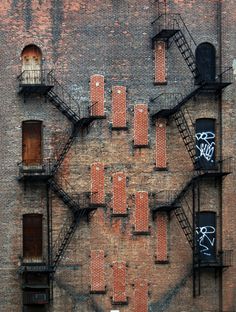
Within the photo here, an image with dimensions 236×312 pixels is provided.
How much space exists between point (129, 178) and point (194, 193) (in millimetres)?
3127

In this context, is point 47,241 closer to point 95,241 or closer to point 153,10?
point 95,241

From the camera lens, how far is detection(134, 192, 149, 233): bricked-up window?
2115 inches

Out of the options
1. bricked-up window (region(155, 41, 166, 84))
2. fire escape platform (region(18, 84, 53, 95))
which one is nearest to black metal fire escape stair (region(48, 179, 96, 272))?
fire escape platform (region(18, 84, 53, 95))

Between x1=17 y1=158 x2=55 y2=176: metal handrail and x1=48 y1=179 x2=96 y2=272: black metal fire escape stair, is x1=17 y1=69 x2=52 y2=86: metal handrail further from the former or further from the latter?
x1=48 y1=179 x2=96 y2=272: black metal fire escape stair

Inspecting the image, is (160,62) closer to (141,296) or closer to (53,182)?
(53,182)

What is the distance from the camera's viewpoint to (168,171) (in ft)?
178

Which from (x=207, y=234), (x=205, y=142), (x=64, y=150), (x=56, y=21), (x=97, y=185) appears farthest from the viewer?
(x=205, y=142)

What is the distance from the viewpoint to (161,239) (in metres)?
53.8

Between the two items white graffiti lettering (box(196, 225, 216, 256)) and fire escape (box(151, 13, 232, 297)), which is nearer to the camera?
fire escape (box(151, 13, 232, 297))

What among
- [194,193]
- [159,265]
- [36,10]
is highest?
[36,10]

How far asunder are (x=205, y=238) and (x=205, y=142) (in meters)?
4.53

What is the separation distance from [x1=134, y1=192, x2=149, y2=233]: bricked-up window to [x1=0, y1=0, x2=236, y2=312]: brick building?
0.22 ft

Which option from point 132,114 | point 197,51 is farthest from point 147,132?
point 197,51

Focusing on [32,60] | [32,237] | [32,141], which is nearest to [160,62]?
[32,60]
